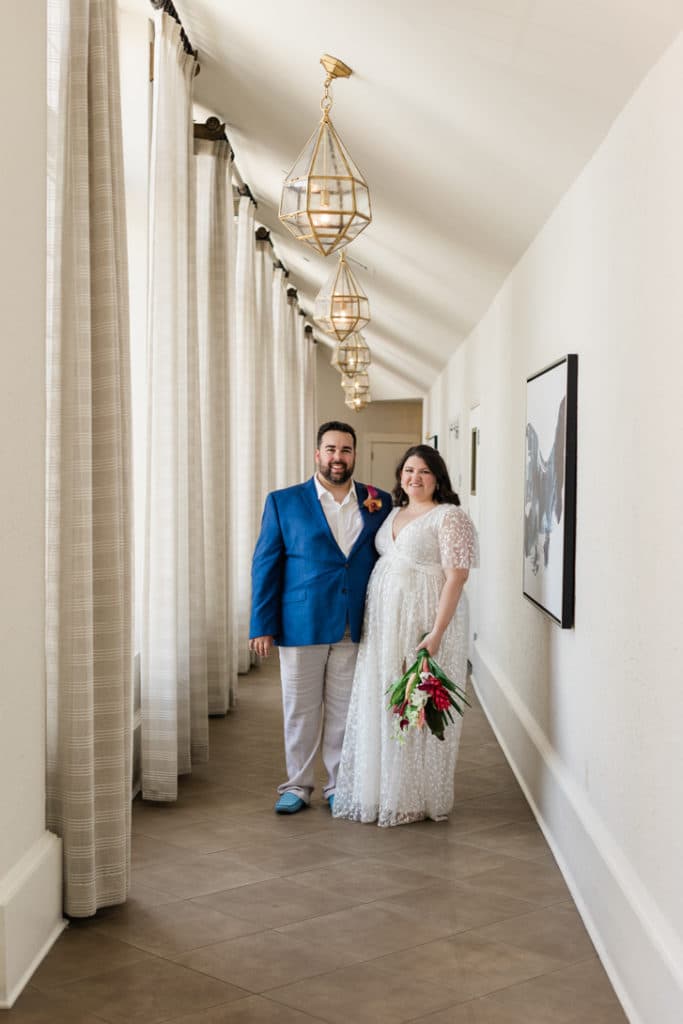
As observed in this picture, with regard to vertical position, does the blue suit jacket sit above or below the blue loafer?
above

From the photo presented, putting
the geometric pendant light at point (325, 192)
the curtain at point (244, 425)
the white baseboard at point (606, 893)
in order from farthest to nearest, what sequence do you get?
1. the curtain at point (244, 425)
2. the geometric pendant light at point (325, 192)
3. the white baseboard at point (606, 893)

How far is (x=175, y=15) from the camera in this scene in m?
5.41

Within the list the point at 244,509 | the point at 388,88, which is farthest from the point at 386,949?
the point at 244,509

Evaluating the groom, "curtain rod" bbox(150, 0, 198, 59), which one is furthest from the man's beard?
"curtain rod" bbox(150, 0, 198, 59)

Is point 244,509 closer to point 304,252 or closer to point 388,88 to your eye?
point 304,252

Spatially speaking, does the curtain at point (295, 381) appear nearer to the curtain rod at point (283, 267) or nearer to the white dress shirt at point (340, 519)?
the curtain rod at point (283, 267)

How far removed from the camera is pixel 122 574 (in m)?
3.88

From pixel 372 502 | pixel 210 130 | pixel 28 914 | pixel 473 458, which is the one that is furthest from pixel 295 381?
pixel 28 914

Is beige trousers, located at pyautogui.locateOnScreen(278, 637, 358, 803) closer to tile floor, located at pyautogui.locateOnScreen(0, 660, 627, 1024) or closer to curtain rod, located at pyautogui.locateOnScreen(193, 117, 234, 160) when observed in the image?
tile floor, located at pyautogui.locateOnScreen(0, 660, 627, 1024)

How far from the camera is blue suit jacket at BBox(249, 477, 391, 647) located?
5.09 m

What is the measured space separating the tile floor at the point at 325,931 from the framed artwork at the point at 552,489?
108 cm

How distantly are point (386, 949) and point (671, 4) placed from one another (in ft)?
9.40

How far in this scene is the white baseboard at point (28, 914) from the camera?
309 centimetres

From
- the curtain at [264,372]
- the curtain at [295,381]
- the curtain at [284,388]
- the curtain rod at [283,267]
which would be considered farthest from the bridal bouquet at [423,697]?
the curtain at [295,381]
